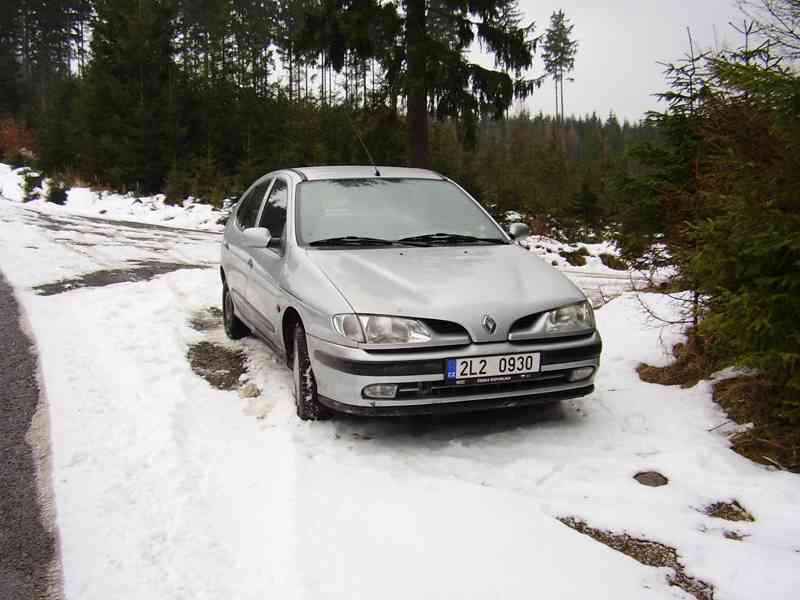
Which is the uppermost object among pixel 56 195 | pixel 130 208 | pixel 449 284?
pixel 56 195

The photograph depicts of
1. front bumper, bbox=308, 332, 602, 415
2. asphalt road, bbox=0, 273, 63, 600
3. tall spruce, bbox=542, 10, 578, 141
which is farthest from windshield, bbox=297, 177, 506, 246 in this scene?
tall spruce, bbox=542, 10, 578, 141

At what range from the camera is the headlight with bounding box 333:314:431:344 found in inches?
156

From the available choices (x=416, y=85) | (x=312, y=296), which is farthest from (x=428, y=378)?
(x=416, y=85)

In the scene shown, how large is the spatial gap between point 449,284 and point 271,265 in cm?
155

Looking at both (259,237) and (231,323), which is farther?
(231,323)

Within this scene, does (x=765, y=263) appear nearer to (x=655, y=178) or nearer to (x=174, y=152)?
(x=655, y=178)

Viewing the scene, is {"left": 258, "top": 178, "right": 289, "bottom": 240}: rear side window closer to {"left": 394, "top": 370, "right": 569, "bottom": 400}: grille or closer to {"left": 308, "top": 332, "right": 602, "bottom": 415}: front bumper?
{"left": 308, "top": 332, "right": 602, "bottom": 415}: front bumper

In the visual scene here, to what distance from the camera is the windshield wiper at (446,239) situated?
5094 millimetres

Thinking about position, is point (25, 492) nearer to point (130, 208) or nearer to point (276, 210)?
point (276, 210)

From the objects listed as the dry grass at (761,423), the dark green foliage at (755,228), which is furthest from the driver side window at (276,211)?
the dry grass at (761,423)

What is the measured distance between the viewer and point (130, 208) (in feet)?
73.5

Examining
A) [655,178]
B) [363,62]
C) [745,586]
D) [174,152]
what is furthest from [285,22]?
[745,586]

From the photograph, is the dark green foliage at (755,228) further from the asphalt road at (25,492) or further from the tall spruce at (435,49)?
the tall spruce at (435,49)

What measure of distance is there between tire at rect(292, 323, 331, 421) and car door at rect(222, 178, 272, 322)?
4.78 ft
